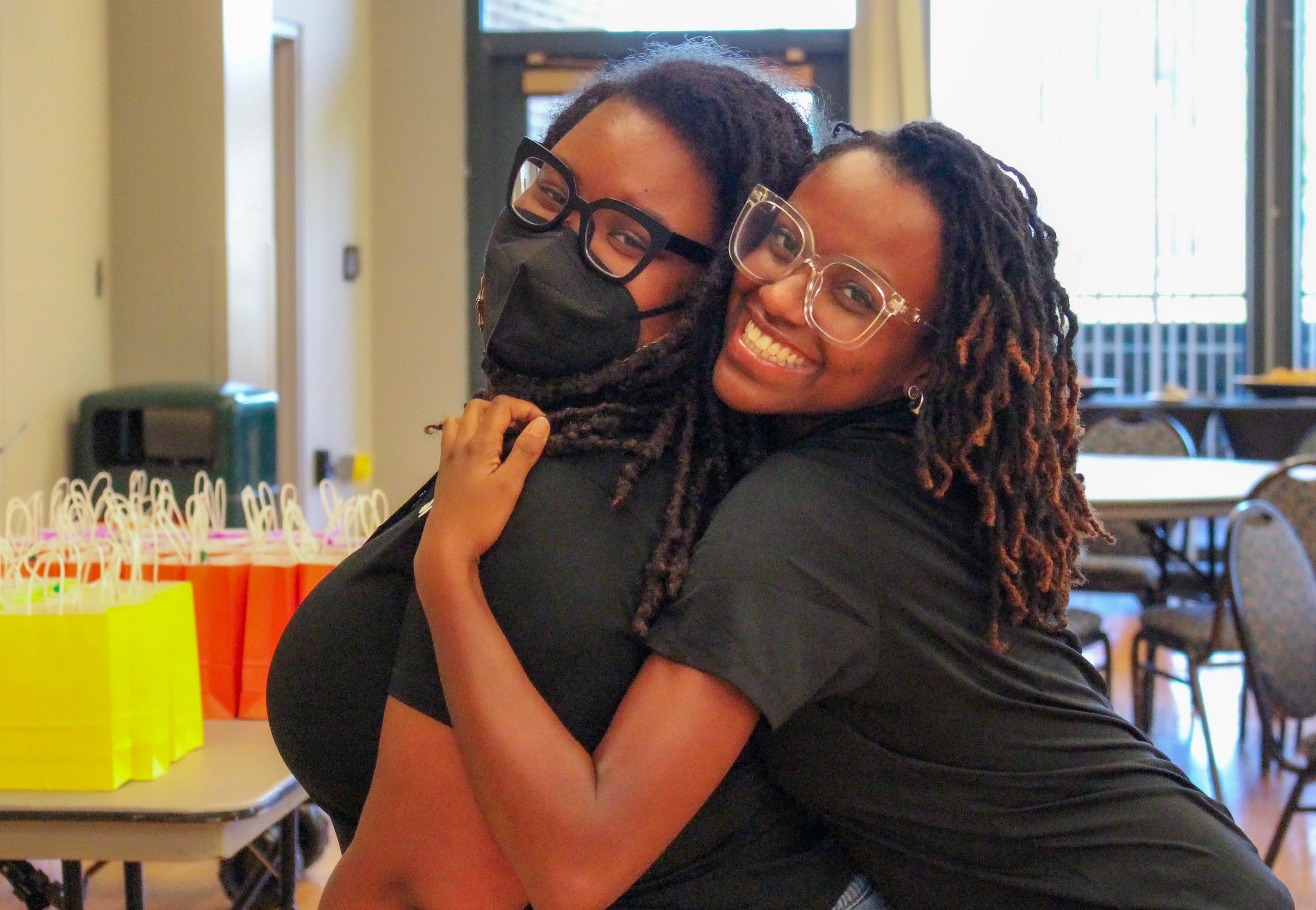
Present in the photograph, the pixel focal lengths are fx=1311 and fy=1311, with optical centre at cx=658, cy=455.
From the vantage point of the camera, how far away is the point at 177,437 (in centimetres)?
396

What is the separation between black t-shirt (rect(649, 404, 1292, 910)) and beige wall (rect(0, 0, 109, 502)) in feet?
11.0

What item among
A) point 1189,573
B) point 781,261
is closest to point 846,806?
point 781,261

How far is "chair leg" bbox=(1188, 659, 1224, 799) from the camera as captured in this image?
3.52 metres

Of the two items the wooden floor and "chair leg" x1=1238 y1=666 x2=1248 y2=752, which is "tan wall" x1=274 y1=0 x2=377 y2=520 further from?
"chair leg" x1=1238 y1=666 x2=1248 y2=752

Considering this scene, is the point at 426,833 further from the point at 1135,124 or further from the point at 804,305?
the point at 1135,124

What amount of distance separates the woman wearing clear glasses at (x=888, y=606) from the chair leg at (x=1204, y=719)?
2.58 meters

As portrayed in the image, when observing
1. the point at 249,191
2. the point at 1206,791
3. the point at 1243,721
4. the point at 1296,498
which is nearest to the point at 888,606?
the point at 1206,791

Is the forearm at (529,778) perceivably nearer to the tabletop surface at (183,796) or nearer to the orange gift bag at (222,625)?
the tabletop surface at (183,796)

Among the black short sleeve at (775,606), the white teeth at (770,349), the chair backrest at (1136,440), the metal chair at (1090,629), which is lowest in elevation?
the metal chair at (1090,629)

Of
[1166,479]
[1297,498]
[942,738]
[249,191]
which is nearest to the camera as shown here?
[942,738]

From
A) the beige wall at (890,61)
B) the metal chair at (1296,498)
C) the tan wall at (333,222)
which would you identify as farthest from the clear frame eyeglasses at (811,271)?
the beige wall at (890,61)

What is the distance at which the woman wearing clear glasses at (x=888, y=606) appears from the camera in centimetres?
95

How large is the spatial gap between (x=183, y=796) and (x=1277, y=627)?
2367 millimetres

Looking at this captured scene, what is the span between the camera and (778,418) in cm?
122
